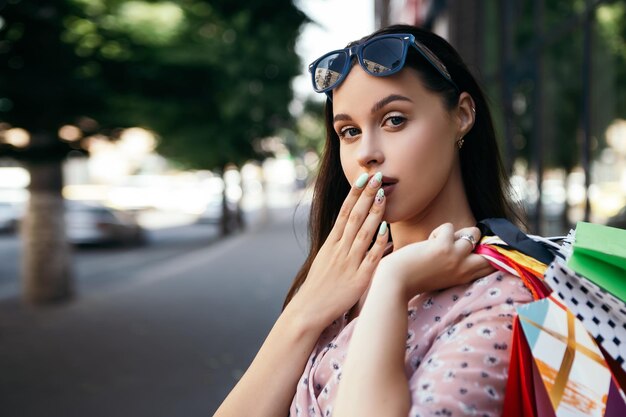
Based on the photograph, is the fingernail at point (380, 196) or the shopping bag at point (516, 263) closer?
the shopping bag at point (516, 263)

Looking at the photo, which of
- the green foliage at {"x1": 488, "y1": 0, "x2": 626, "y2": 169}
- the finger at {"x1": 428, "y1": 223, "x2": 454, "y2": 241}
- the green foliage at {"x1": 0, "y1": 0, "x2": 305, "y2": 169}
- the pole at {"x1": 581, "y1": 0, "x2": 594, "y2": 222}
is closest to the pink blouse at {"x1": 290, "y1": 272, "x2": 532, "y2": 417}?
the finger at {"x1": 428, "y1": 223, "x2": 454, "y2": 241}

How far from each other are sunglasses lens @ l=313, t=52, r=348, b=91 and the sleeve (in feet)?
2.07

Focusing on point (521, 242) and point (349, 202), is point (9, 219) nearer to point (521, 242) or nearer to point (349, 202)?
point (349, 202)

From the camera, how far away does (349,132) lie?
1.62m

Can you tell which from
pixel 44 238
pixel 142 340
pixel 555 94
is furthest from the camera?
pixel 44 238

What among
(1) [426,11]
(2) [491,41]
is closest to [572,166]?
Result: (2) [491,41]

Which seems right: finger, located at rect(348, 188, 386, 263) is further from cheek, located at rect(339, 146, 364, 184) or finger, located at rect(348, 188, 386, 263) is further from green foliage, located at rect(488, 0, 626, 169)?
green foliage, located at rect(488, 0, 626, 169)

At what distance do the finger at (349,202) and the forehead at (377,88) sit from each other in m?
0.16

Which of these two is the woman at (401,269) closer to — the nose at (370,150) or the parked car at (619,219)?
the nose at (370,150)

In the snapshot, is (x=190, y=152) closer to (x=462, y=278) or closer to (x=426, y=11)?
(x=426, y=11)

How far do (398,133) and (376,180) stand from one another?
11 cm

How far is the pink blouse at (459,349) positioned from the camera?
1.19 m

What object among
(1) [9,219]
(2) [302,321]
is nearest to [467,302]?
(2) [302,321]

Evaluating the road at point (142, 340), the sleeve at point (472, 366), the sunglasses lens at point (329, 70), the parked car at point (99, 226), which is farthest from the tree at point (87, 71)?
the parked car at point (99, 226)
